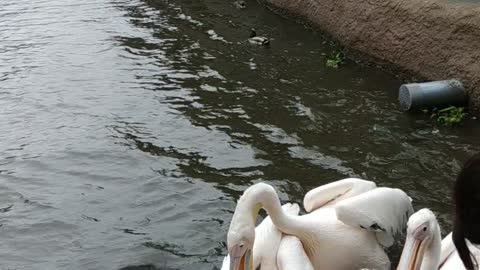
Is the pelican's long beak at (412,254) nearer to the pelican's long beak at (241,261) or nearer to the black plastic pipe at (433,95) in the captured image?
the pelican's long beak at (241,261)

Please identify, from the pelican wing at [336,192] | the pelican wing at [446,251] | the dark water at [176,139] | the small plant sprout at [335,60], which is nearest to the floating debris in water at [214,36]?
the dark water at [176,139]

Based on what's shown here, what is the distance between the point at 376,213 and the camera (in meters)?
3.99

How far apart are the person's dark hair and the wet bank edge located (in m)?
4.27

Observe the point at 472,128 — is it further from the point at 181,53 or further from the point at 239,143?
the point at 181,53

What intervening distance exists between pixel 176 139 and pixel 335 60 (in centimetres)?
233

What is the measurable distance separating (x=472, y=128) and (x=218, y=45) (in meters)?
3.61

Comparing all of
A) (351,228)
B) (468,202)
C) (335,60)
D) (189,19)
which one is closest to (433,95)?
(335,60)

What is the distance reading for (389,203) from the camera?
405 centimetres

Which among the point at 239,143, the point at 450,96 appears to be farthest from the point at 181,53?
the point at 450,96

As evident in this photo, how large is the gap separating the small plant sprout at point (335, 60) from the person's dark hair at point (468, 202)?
5.56 m

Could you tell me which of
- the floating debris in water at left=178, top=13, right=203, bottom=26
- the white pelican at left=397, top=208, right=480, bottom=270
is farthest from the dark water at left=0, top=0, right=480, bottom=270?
the white pelican at left=397, top=208, right=480, bottom=270

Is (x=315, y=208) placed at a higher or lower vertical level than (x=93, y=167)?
higher

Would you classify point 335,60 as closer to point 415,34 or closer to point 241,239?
point 415,34

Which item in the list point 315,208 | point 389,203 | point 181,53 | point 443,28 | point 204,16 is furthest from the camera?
point 204,16
